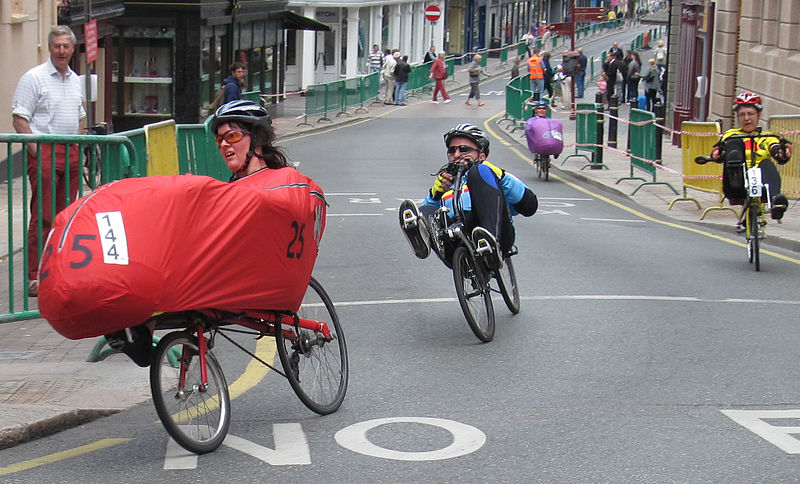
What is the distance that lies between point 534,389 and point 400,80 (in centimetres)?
3970

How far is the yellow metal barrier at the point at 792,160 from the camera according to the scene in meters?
17.3

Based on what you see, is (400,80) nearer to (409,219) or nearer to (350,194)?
(350,194)

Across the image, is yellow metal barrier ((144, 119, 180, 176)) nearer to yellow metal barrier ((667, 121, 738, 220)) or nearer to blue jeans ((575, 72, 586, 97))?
yellow metal barrier ((667, 121, 738, 220))

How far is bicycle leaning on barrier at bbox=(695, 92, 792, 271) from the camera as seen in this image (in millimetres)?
12148

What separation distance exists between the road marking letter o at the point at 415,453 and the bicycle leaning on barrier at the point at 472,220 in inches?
79.7

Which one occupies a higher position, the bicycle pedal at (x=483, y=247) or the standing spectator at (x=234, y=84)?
the standing spectator at (x=234, y=84)

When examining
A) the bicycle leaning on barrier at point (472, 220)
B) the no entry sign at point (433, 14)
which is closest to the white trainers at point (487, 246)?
the bicycle leaning on barrier at point (472, 220)

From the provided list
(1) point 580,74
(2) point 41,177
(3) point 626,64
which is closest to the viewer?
(2) point 41,177

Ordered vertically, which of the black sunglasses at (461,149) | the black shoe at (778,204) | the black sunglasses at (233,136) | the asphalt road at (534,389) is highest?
the black sunglasses at (233,136)

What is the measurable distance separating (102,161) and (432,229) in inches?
96.4

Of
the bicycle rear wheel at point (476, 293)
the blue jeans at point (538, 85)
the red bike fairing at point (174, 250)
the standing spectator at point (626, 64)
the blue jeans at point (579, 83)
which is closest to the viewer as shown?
the red bike fairing at point (174, 250)

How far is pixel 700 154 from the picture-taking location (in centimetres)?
1803

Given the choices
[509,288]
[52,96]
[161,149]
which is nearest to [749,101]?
[509,288]

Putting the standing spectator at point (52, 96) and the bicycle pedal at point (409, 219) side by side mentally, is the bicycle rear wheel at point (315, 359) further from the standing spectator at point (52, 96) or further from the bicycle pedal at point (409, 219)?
the standing spectator at point (52, 96)
